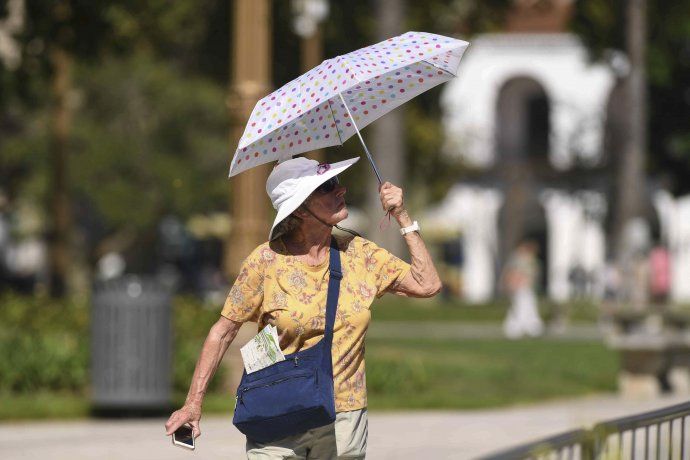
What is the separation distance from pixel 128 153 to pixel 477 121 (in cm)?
2964

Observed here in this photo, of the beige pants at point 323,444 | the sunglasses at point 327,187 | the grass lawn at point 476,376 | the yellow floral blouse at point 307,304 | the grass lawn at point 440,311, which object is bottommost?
the grass lawn at point 440,311

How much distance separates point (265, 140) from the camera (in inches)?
267

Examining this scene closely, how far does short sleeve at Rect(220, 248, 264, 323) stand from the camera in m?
6.46

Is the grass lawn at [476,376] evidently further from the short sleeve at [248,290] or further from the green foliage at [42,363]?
the short sleeve at [248,290]

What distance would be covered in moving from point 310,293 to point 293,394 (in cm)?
35

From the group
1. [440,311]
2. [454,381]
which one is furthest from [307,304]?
[440,311]

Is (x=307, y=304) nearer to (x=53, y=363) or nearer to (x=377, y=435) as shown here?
(x=377, y=435)

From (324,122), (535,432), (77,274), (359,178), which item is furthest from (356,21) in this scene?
(324,122)

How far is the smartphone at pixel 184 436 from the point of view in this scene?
646cm

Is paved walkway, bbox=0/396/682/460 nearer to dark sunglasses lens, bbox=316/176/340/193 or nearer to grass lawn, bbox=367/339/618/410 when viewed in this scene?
grass lawn, bbox=367/339/618/410

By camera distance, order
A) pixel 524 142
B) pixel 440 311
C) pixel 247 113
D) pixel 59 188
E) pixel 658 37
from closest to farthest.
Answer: pixel 247 113
pixel 59 188
pixel 440 311
pixel 658 37
pixel 524 142

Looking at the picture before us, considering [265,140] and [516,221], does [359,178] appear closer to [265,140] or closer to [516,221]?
[516,221]

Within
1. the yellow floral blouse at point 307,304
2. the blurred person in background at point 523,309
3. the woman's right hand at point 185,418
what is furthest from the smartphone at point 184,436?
the blurred person in background at point 523,309

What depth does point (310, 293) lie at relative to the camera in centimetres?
643
